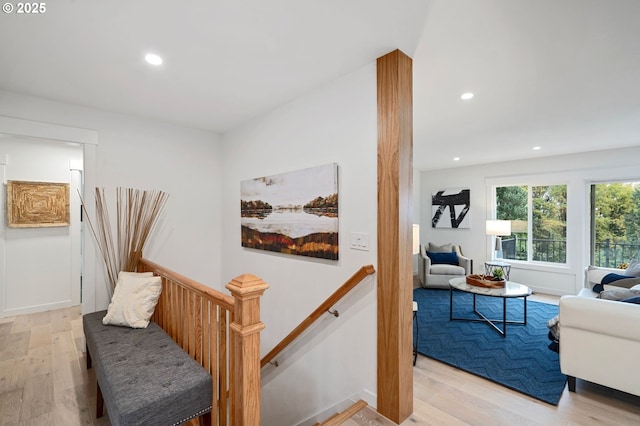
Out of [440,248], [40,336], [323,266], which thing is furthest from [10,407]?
[440,248]

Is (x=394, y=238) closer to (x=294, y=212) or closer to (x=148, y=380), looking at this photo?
(x=294, y=212)

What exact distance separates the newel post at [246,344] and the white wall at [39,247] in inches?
167

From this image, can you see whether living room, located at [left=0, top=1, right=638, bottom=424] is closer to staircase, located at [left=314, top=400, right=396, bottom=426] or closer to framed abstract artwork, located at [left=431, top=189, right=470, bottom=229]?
staircase, located at [left=314, top=400, right=396, bottom=426]

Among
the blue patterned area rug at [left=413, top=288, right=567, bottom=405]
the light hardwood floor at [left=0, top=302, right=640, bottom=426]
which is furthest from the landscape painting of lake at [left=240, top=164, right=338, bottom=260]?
the blue patterned area rug at [left=413, top=288, right=567, bottom=405]

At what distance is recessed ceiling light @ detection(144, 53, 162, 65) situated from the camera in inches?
74.2

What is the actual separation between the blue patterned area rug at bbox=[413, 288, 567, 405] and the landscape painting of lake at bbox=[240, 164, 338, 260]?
1775 mm

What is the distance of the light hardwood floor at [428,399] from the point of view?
1958 mm

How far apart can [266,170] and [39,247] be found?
147 inches

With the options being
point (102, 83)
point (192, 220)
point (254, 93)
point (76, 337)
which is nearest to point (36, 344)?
point (76, 337)

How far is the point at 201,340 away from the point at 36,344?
2573 mm

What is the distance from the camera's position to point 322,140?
230cm

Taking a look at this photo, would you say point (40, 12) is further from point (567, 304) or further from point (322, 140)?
point (567, 304)

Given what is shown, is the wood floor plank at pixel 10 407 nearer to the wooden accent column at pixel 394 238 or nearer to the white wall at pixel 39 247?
the white wall at pixel 39 247

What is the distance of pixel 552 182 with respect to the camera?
17.0ft
